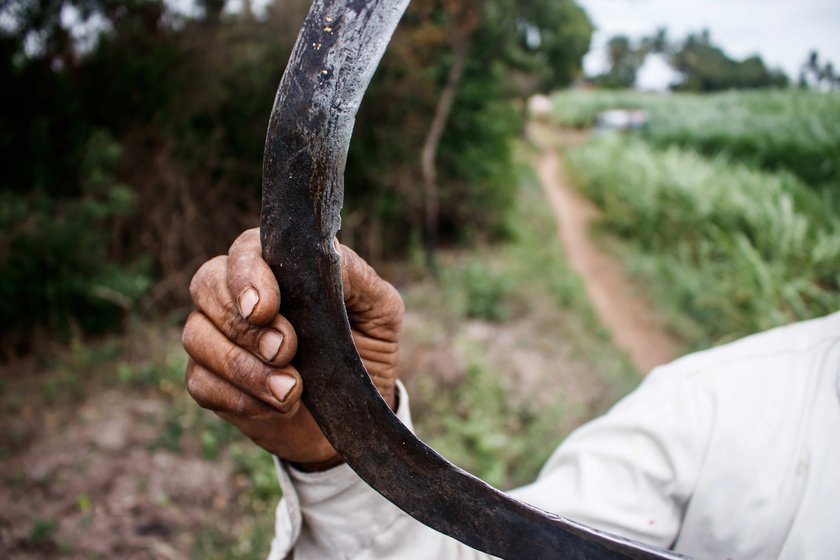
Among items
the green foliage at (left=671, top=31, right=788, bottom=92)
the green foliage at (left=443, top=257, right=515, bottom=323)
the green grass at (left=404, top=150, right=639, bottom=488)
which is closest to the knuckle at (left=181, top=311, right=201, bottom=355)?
the green grass at (left=404, top=150, right=639, bottom=488)

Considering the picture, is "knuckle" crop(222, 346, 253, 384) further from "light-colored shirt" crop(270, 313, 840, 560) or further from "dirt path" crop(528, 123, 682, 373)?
"dirt path" crop(528, 123, 682, 373)

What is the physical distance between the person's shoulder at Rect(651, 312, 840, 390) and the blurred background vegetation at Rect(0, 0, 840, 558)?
5.75 ft

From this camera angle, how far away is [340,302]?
2.28 ft

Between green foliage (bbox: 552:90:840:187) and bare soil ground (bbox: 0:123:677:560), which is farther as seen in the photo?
green foliage (bbox: 552:90:840:187)

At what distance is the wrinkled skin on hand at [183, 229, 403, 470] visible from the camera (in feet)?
2.36

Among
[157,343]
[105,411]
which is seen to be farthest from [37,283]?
[105,411]

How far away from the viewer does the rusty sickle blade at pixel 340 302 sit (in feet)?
2.00

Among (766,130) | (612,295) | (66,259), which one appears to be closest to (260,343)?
(66,259)

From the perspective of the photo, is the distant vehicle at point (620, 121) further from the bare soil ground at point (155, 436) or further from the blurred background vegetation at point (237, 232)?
the bare soil ground at point (155, 436)

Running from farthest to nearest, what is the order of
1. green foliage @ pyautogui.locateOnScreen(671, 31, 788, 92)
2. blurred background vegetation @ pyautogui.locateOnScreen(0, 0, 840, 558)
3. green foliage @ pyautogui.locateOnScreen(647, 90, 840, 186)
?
green foliage @ pyautogui.locateOnScreen(647, 90, 840, 186) → green foliage @ pyautogui.locateOnScreen(671, 31, 788, 92) → blurred background vegetation @ pyautogui.locateOnScreen(0, 0, 840, 558)

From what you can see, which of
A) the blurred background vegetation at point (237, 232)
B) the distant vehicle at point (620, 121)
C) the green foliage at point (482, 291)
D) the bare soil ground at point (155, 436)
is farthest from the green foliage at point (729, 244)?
the distant vehicle at point (620, 121)

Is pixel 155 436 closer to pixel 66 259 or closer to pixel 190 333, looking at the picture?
pixel 66 259

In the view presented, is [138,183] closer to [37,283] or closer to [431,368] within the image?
[37,283]

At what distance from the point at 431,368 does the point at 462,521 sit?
166 inches
